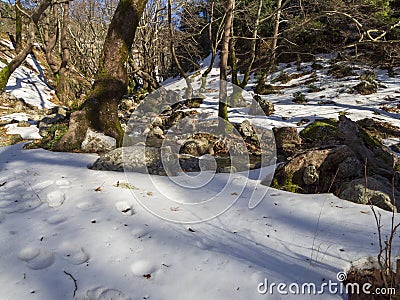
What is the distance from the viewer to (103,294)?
5.42ft

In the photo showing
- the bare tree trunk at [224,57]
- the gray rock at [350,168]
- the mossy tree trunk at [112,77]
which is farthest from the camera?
the bare tree trunk at [224,57]

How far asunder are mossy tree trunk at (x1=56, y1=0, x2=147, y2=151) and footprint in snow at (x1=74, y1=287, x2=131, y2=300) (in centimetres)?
459

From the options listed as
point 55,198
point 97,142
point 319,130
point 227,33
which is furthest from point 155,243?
point 227,33

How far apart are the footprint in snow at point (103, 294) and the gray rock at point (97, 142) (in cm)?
418

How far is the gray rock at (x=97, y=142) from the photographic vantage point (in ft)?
17.7

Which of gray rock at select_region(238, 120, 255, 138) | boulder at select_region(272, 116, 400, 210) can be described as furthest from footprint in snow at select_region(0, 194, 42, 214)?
gray rock at select_region(238, 120, 255, 138)

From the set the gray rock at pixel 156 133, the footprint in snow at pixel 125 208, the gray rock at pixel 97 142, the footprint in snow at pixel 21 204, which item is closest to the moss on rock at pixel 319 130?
the gray rock at pixel 156 133

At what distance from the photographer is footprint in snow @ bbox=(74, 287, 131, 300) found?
162cm

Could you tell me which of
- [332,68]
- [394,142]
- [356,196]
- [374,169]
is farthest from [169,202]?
[332,68]

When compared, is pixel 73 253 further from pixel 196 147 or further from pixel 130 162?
pixel 196 147

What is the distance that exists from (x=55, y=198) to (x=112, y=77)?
12.9 feet

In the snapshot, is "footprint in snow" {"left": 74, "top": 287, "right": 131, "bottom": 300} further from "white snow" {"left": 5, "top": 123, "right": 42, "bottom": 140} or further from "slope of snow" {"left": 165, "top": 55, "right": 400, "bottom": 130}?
"slope of snow" {"left": 165, "top": 55, "right": 400, "bottom": 130}

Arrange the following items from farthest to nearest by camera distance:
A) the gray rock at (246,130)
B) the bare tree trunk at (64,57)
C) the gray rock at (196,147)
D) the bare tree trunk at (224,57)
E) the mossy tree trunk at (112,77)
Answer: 1. the bare tree trunk at (64,57)
2. the gray rock at (246,130)
3. the bare tree trunk at (224,57)
4. the gray rock at (196,147)
5. the mossy tree trunk at (112,77)

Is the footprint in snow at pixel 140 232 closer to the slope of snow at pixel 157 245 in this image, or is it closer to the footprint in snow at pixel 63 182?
the slope of snow at pixel 157 245
